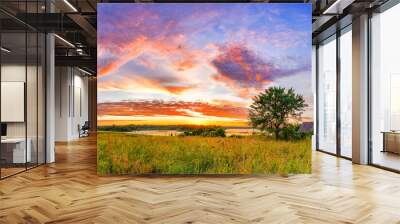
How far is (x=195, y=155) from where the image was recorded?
6625 millimetres

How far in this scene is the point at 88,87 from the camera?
2080cm

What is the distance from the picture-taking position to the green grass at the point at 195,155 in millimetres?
6566

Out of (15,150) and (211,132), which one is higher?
(211,132)

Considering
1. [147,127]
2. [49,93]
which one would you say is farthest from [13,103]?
[147,127]

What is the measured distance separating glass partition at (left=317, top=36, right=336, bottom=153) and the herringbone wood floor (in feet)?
10.1

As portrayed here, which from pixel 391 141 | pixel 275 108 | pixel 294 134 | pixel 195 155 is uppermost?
pixel 275 108

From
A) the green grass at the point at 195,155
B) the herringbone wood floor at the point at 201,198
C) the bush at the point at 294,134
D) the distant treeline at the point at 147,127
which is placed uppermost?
the distant treeline at the point at 147,127

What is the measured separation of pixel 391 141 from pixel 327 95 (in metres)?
3.35

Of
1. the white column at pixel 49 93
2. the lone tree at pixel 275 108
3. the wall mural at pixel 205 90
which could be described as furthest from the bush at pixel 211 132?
the white column at pixel 49 93

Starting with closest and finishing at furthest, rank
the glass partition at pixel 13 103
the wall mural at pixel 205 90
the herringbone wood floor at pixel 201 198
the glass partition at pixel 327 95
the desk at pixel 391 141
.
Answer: the herringbone wood floor at pixel 201 198, the glass partition at pixel 13 103, the wall mural at pixel 205 90, the desk at pixel 391 141, the glass partition at pixel 327 95

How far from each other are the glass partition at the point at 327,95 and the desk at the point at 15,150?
24.4ft

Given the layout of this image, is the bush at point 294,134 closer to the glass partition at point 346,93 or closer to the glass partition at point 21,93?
the glass partition at point 346,93

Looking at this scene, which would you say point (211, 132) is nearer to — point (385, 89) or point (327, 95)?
point (385, 89)

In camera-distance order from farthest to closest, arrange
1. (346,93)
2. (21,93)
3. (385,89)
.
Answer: (346,93)
(385,89)
(21,93)
